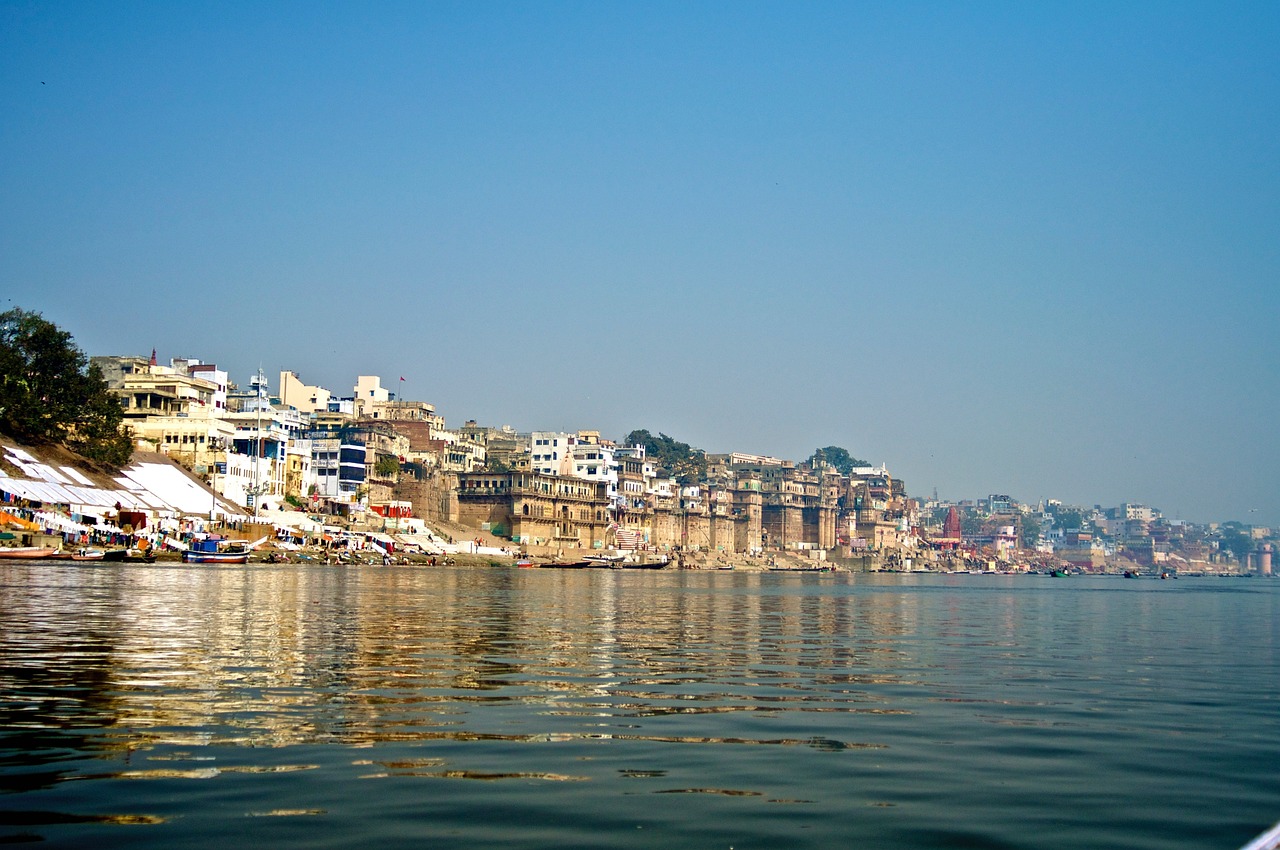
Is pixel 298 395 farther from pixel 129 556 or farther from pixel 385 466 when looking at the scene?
pixel 129 556

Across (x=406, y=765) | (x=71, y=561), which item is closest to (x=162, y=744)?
(x=406, y=765)

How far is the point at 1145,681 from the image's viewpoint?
1841 centimetres

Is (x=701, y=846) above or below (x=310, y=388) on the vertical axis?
below

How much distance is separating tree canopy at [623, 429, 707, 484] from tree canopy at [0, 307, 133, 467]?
371 feet

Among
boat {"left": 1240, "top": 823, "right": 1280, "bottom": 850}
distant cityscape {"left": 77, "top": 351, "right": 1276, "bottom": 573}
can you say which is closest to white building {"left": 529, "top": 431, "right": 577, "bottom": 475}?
distant cityscape {"left": 77, "top": 351, "right": 1276, "bottom": 573}

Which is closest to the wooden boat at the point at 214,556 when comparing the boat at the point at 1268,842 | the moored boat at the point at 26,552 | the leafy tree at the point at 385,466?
the moored boat at the point at 26,552

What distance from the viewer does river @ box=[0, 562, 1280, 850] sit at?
26.5 feet

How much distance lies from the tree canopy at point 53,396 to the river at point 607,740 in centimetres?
5548

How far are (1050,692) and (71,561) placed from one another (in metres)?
52.5

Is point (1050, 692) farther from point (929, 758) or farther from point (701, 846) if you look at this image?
point (701, 846)

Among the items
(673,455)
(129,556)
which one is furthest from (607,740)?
(673,455)

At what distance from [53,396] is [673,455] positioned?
406 feet

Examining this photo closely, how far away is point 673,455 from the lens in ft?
636

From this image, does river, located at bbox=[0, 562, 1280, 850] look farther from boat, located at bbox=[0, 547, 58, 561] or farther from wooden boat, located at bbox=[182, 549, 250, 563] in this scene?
wooden boat, located at bbox=[182, 549, 250, 563]
